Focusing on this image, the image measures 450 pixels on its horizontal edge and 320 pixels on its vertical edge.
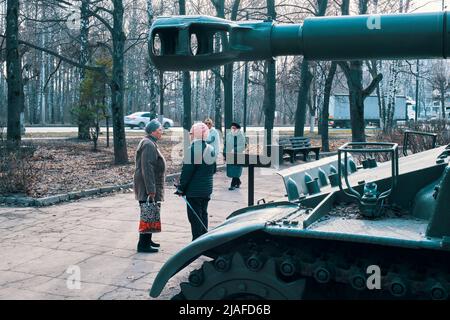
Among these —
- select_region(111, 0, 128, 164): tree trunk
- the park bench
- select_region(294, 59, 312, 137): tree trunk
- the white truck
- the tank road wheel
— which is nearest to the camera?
the tank road wheel

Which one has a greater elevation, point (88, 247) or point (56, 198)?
point (56, 198)

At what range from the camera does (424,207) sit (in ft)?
11.3

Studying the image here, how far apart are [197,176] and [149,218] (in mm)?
753

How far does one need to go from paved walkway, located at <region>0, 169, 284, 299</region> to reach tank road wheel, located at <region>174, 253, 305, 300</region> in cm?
224

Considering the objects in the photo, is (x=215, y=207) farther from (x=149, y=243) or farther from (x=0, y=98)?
(x=0, y=98)

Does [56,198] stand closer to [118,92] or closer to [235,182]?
[235,182]

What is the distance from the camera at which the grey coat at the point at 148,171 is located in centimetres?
728

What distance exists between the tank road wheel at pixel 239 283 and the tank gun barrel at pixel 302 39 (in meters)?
1.10

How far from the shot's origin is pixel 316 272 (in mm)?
3172

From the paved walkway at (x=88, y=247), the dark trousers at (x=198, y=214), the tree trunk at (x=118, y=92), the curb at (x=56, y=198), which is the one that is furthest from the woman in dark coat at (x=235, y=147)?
the dark trousers at (x=198, y=214)

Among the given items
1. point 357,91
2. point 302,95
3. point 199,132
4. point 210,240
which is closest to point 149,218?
point 199,132

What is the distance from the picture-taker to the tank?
3.06 m

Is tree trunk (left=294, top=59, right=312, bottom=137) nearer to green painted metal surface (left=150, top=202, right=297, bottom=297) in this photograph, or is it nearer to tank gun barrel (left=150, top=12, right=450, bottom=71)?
green painted metal surface (left=150, top=202, right=297, bottom=297)

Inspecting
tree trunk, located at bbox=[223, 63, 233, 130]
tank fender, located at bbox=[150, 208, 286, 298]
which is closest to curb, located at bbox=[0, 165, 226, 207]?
tank fender, located at bbox=[150, 208, 286, 298]
